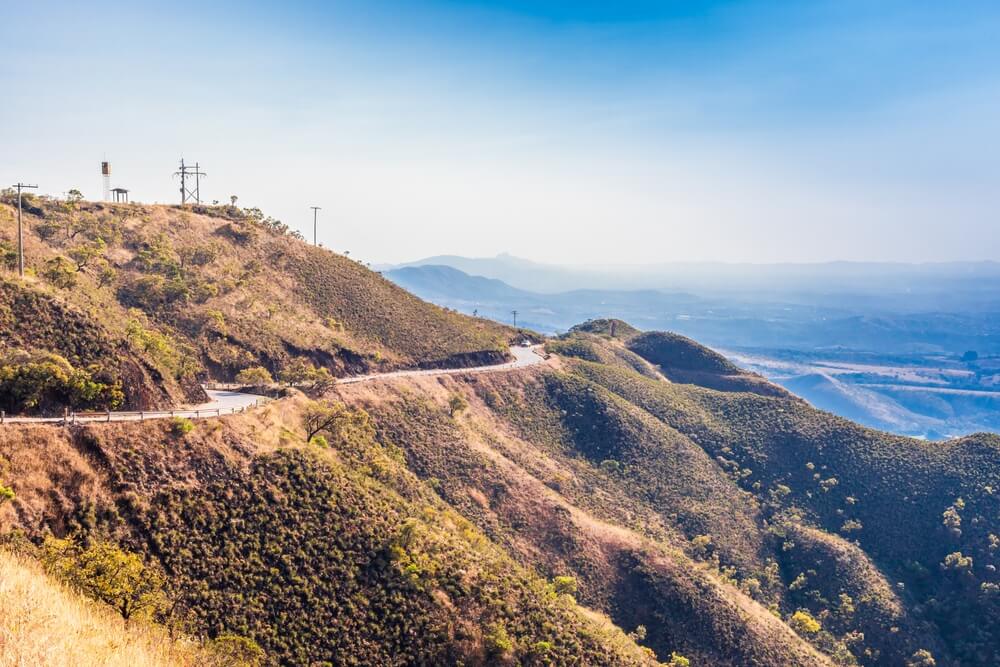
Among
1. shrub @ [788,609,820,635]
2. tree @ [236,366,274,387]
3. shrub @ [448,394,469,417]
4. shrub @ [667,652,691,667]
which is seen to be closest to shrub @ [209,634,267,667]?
tree @ [236,366,274,387]

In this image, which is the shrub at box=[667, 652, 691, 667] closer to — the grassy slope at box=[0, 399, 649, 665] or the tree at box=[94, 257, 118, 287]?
the grassy slope at box=[0, 399, 649, 665]

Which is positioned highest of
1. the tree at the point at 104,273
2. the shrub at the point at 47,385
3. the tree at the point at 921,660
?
the tree at the point at 104,273

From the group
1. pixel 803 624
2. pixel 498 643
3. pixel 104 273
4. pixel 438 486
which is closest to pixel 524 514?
pixel 438 486

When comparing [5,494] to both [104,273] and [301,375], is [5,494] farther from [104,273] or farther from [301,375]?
[104,273]

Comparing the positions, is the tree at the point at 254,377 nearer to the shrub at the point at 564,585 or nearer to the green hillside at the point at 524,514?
the green hillside at the point at 524,514

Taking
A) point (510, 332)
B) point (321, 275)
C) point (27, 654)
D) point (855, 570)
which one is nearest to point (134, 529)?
point (27, 654)

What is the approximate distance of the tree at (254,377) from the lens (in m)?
53.0

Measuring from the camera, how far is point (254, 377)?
5325 cm

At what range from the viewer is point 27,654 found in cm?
1575

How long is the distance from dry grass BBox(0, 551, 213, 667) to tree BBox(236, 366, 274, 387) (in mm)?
28695

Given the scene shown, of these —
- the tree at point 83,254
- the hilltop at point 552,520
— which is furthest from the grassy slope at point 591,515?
the tree at point 83,254

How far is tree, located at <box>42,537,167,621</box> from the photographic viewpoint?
84.3 ft

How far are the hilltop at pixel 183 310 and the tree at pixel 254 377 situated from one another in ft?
11.3

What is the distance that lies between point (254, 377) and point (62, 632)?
1446 inches
